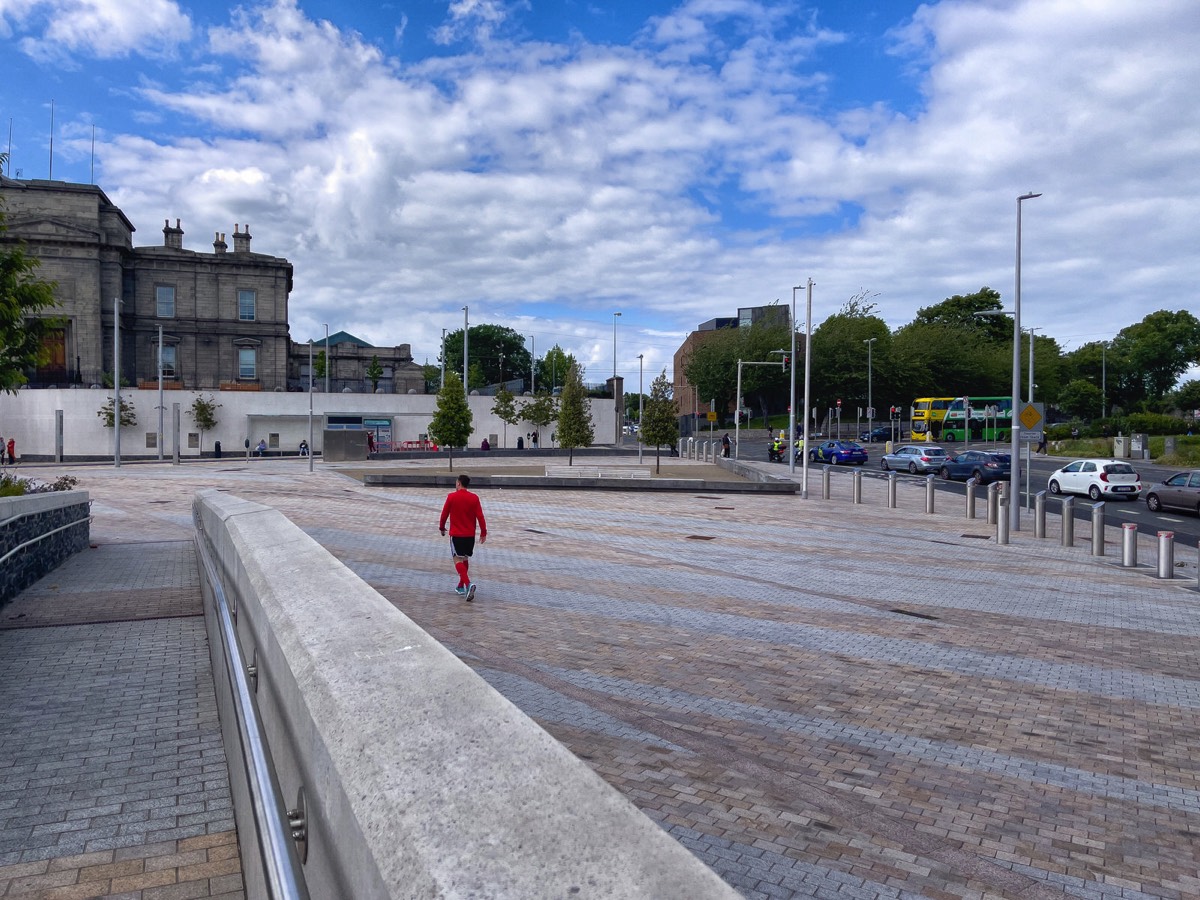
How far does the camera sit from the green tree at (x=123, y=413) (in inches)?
2013

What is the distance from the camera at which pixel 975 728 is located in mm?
6957

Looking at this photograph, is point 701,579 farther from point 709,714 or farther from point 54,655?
point 54,655

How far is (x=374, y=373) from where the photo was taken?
88125 millimetres

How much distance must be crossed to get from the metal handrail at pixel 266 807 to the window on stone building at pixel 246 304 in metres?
71.9

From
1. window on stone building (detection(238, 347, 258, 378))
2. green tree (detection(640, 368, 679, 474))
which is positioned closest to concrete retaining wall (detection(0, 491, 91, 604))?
green tree (detection(640, 368, 679, 474))

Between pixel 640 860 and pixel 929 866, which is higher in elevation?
pixel 640 860

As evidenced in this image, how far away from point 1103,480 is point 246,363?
60119 millimetres

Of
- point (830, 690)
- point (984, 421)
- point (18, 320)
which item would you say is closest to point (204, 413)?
point (18, 320)

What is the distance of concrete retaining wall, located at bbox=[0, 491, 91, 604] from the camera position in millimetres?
10805

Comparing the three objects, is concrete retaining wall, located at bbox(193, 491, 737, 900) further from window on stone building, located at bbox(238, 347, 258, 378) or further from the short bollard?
window on stone building, located at bbox(238, 347, 258, 378)

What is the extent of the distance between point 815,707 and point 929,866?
2.60 meters

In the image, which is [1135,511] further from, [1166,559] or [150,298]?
[150,298]

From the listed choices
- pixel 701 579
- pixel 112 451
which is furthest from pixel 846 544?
pixel 112 451

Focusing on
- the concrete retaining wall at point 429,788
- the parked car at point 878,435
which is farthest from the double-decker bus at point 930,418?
the concrete retaining wall at point 429,788
